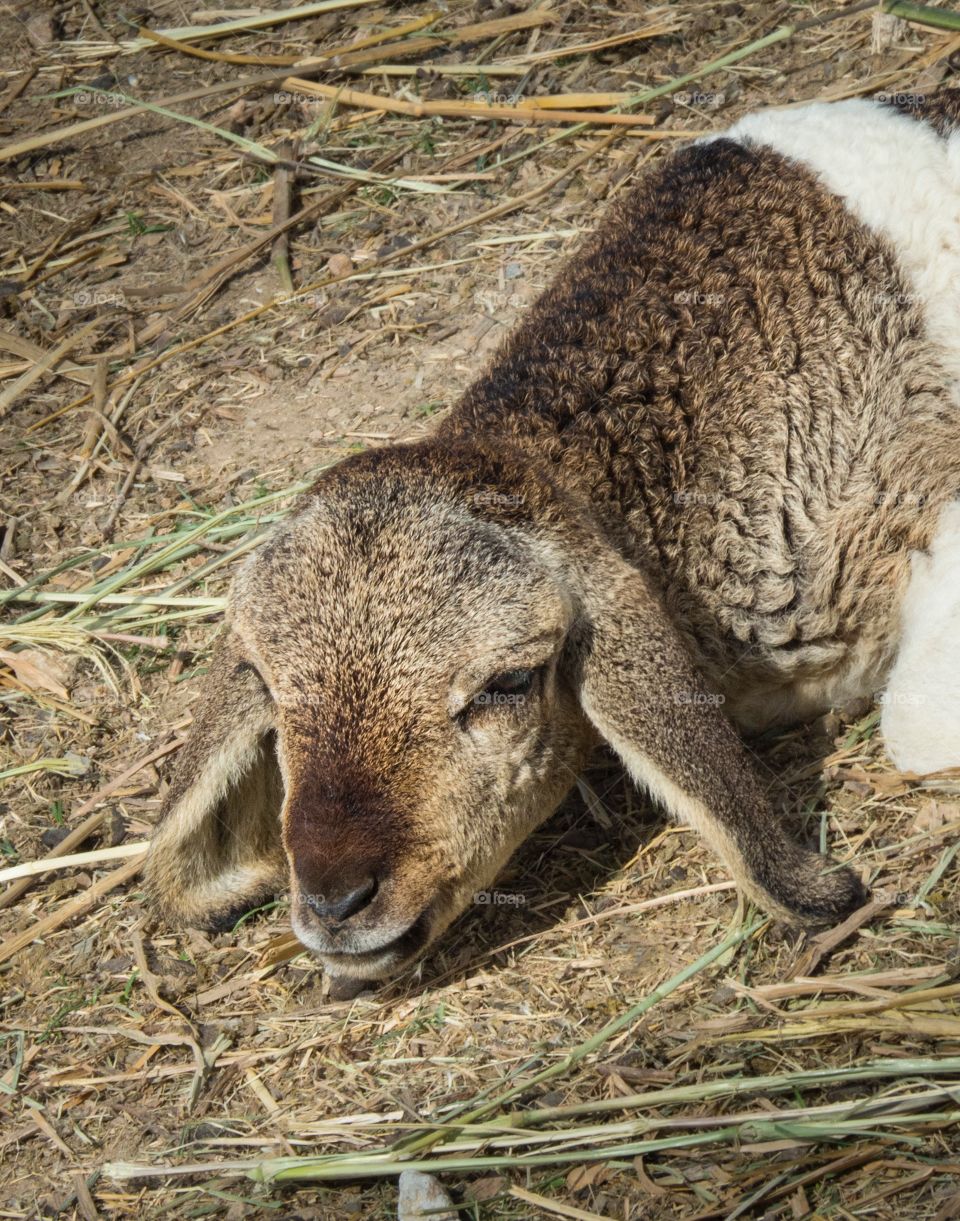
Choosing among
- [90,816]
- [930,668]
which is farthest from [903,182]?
[90,816]

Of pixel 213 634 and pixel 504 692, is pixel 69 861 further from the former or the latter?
pixel 504 692

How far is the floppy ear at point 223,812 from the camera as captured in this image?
17.3 feet

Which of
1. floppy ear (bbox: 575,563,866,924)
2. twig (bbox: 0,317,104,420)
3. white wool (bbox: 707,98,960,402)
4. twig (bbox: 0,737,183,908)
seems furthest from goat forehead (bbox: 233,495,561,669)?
twig (bbox: 0,317,104,420)

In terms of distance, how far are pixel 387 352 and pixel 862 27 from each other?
3.35m

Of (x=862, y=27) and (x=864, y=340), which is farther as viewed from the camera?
(x=862, y=27)

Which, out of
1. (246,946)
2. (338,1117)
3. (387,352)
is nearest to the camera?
(338,1117)

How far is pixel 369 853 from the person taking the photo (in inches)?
178

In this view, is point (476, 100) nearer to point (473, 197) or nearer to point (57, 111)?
point (473, 197)

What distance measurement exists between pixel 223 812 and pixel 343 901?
1.37 meters

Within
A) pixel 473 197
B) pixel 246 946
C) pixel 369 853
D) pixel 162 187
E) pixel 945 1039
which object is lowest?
pixel 945 1039

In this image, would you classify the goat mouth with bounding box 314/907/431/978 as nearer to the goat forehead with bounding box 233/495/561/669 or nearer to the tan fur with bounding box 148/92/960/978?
the tan fur with bounding box 148/92/960/978

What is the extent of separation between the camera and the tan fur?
474 centimetres

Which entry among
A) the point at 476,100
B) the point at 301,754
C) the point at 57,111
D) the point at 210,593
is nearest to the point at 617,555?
the point at 301,754

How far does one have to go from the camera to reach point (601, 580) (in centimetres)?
509
